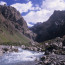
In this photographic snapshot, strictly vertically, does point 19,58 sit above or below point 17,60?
above

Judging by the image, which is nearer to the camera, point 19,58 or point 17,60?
point 17,60

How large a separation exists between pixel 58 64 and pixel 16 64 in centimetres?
1603

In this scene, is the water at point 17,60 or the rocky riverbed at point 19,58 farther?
the rocky riverbed at point 19,58

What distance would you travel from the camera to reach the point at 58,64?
5006 cm

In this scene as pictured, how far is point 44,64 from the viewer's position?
181ft

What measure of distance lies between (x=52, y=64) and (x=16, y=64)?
14428mm

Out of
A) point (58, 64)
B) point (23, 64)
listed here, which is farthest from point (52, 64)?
point (23, 64)

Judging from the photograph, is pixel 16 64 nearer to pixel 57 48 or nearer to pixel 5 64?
pixel 5 64

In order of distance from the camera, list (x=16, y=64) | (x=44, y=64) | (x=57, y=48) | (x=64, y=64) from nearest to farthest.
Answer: (x=64, y=64) < (x=44, y=64) < (x=16, y=64) < (x=57, y=48)

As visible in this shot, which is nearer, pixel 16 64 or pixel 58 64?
pixel 58 64

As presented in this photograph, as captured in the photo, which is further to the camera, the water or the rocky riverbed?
the rocky riverbed

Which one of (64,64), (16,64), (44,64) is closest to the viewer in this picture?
(64,64)

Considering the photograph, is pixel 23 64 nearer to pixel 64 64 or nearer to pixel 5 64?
pixel 5 64

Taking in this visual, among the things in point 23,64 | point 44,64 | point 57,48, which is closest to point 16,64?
point 23,64
